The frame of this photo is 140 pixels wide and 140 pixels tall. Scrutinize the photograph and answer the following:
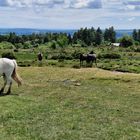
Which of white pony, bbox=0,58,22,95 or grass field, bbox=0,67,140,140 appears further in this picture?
white pony, bbox=0,58,22,95

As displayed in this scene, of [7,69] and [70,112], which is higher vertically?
[7,69]

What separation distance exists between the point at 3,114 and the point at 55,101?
4.35 meters

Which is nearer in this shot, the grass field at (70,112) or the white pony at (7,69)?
the grass field at (70,112)

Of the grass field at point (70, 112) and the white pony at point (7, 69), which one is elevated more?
the white pony at point (7, 69)

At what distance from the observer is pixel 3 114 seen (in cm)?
1598

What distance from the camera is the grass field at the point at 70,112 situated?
13.5 m

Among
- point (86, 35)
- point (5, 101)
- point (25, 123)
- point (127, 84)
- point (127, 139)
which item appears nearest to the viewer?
point (127, 139)

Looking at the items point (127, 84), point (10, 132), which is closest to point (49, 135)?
point (10, 132)

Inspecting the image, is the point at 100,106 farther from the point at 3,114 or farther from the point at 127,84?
the point at 127,84

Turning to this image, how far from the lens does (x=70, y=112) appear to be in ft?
55.9

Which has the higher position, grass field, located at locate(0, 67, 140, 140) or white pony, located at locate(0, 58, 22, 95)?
white pony, located at locate(0, 58, 22, 95)

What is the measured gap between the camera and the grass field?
13.5m

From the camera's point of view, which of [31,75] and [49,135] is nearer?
[49,135]

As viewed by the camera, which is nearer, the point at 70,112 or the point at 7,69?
the point at 70,112
